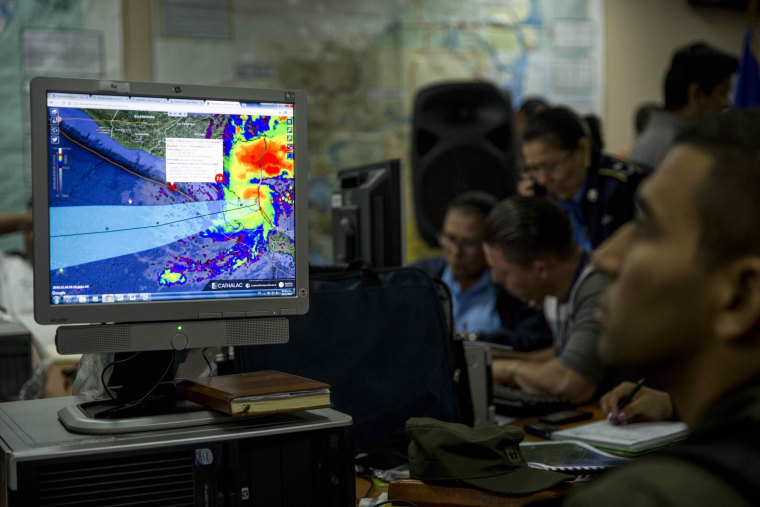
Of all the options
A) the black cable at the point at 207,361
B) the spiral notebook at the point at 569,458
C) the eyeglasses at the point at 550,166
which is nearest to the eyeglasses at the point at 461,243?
the eyeglasses at the point at 550,166

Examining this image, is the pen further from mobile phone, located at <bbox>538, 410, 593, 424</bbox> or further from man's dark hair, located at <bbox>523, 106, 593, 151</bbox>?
man's dark hair, located at <bbox>523, 106, 593, 151</bbox>

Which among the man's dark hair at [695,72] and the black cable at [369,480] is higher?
the man's dark hair at [695,72]

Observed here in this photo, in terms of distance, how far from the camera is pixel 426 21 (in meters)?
Result: 4.21

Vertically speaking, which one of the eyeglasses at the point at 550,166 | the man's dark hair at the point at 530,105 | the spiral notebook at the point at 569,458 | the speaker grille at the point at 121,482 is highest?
the man's dark hair at the point at 530,105

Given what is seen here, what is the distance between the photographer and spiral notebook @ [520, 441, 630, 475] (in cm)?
137

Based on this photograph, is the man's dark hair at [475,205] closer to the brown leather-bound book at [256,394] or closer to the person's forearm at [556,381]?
the person's forearm at [556,381]

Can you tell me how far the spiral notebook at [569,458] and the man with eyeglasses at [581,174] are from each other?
5.42 ft

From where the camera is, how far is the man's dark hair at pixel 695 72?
133 inches

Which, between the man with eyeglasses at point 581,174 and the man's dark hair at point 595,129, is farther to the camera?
the man's dark hair at point 595,129

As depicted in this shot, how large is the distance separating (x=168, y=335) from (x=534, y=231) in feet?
4.76

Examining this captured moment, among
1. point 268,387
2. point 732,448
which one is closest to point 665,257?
point 732,448

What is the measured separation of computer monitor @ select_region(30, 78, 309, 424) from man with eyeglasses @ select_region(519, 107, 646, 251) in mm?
1954

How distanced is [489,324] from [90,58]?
212 centimetres

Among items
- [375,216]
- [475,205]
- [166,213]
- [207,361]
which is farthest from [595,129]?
[166,213]
